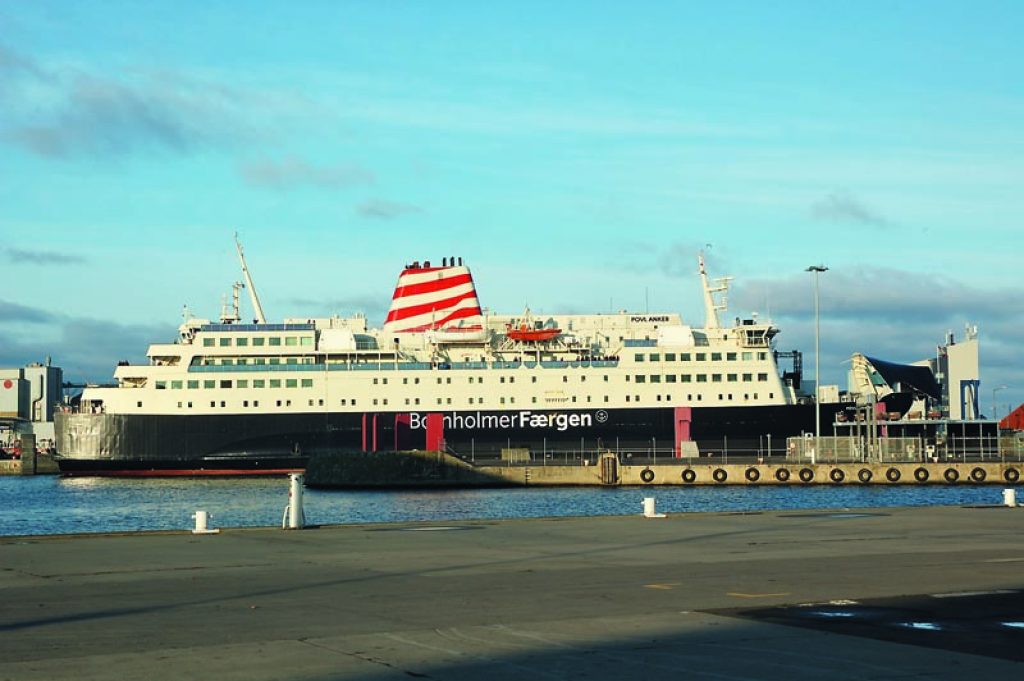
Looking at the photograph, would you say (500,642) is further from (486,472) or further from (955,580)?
(486,472)

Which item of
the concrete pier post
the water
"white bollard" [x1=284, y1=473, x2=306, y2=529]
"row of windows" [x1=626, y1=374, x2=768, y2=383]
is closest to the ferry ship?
"row of windows" [x1=626, y1=374, x2=768, y2=383]

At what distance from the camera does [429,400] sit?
73438mm

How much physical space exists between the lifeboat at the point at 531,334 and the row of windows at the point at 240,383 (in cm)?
1246

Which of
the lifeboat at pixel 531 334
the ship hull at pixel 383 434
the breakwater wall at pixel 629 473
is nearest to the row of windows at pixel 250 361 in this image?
the ship hull at pixel 383 434

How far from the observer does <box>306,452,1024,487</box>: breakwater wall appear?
2195 inches

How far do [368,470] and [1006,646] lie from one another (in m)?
48.1

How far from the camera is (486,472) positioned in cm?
5578

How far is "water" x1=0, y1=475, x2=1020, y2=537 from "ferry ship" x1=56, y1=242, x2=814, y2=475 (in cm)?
1038

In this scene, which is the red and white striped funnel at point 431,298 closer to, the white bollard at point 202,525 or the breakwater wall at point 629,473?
the breakwater wall at point 629,473

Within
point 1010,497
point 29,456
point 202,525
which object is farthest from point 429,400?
point 202,525

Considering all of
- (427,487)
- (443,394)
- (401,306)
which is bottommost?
(427,487)

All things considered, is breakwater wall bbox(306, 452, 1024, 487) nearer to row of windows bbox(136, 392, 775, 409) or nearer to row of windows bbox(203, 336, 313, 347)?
row of windows bbox(136, 392, 775, 409)

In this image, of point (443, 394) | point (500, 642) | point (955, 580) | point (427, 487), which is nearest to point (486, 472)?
point (427, 487)

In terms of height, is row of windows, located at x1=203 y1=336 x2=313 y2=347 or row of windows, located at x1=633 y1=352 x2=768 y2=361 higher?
row of windows, located at x1=203 y1=336 x2=313 y2=347
